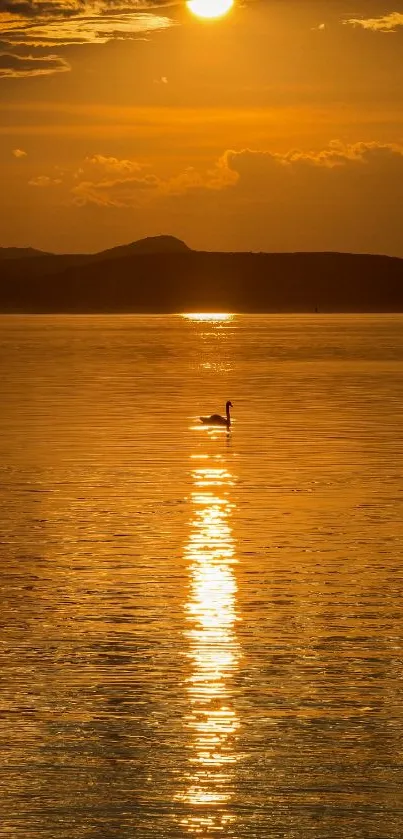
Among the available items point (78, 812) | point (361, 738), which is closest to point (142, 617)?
point (361, 738)

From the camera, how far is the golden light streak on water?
14.0 meters

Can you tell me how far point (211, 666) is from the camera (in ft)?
59.9

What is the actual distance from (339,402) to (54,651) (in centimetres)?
4584

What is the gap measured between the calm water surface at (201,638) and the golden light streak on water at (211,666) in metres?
0.03

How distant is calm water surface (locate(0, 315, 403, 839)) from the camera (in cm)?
1398

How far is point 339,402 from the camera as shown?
211ft

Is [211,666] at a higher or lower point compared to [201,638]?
lower

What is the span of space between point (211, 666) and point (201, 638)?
4.75 feet

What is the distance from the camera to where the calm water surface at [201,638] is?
1398 cm

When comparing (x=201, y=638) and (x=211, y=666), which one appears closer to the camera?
(x=211, y=666)

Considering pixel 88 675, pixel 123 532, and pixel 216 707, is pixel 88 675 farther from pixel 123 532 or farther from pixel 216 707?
pixel 123 532

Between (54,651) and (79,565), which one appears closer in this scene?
(54,651)

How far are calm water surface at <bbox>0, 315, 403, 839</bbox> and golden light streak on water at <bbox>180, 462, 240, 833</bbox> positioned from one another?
33 mm

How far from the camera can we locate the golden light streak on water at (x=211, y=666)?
1402 centimetres
